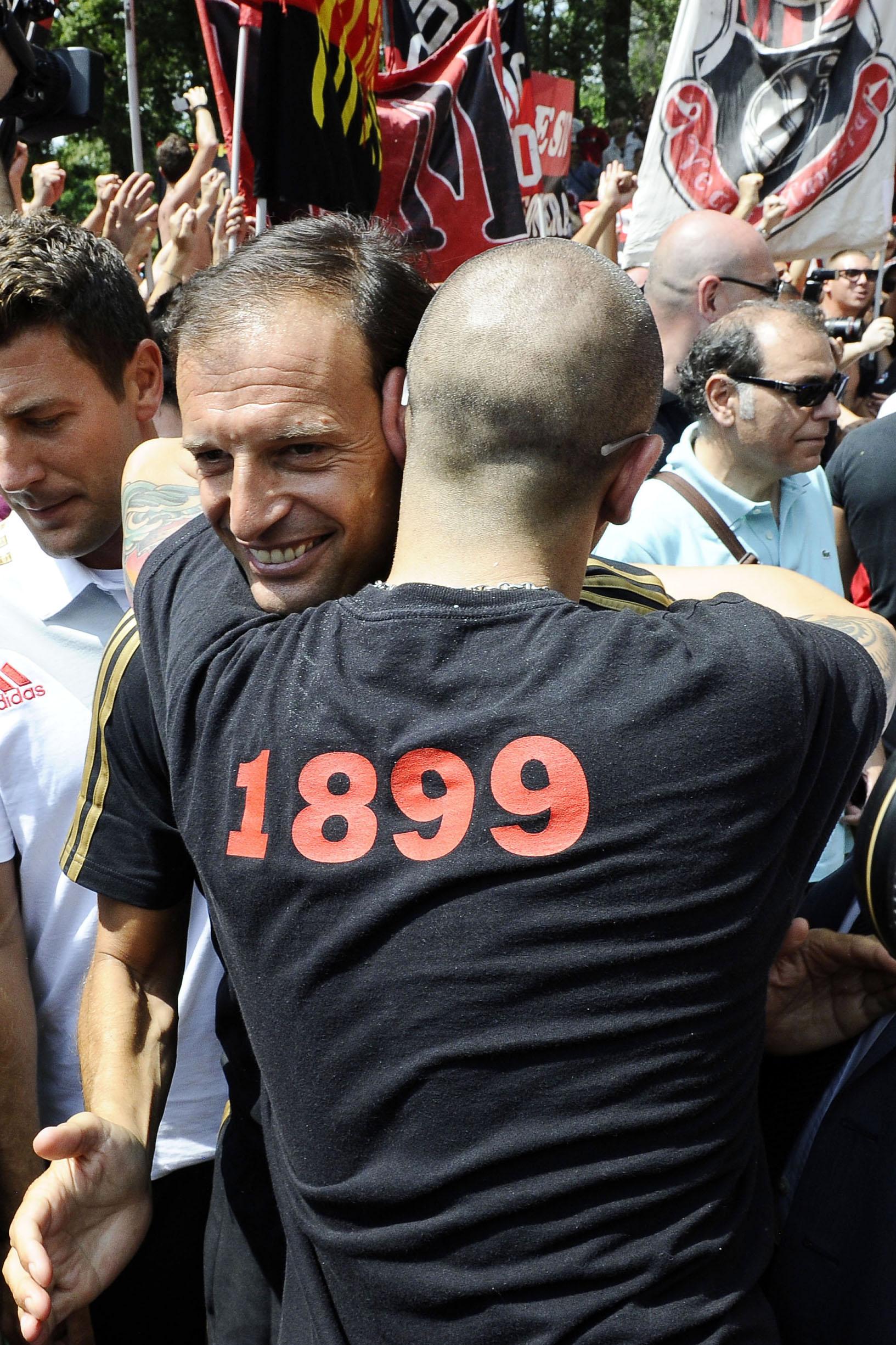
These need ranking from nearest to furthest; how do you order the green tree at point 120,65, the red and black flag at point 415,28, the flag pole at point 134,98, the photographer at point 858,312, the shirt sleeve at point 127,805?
the shirt sleeve at point 127,805
the flag pole at point 134,98
the photographer at point 858,312
the red and black flag at point 415,28
the green tree at point 120,65

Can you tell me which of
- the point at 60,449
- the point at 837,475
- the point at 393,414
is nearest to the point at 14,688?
the point at 60,449

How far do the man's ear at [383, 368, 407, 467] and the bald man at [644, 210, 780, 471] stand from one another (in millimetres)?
2834

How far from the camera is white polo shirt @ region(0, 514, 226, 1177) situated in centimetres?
210

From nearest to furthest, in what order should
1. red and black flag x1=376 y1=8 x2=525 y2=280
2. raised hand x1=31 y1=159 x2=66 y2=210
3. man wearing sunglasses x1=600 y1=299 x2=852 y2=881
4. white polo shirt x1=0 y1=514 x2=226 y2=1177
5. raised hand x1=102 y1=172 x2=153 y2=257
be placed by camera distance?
white polo shirt x1=0 y1=514 x2=226 y2=1177 < man wearing sunglasses x1=600 y1=299 x2=852 y2=881 < raised hand x1=102 y1=172 x2=153 y2=257 < raised hand x1=31 y1=159 x2=66 y2=210 < red and black flag x1=376 y1=8 x2=525 y2=280

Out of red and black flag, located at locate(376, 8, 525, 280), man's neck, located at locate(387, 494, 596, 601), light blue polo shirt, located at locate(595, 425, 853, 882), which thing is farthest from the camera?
red and black flag, located at locate(376, 8, 525, 280)

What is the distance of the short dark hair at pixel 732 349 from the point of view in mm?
3549

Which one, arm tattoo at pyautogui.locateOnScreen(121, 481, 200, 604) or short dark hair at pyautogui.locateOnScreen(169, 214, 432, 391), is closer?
short dark hair at pyautogui.locateOnScreen(169, 214, 432, 391)

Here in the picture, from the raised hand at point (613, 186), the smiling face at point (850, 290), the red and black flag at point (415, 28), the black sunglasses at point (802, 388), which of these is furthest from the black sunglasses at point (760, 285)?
the red and black flag at point (415, 28)

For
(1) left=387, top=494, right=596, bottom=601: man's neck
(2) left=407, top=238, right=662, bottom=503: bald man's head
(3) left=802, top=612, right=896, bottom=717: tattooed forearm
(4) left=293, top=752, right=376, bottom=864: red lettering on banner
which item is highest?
(2) left=407, top=238, right=662, bottom=503: bald man's head

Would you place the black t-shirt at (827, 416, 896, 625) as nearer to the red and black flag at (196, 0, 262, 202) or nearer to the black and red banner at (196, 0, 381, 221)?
the black and red banner at (196, 0, 381, 221)

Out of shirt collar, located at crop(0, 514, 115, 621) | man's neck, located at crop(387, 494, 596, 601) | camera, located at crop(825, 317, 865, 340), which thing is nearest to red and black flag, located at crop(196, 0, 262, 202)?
shirt collar, located at crop(0, 514, 115, 621)

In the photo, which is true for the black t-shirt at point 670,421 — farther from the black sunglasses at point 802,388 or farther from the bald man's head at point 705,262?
the black sunglasses at point 802,388

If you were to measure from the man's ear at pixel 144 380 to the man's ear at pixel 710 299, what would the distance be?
2463mm

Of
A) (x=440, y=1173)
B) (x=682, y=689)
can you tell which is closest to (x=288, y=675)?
(x=682, y=689)
